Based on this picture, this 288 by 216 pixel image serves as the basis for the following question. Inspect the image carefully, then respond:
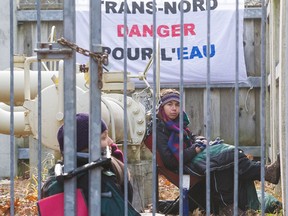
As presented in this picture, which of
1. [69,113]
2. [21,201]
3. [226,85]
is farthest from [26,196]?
[226,85]

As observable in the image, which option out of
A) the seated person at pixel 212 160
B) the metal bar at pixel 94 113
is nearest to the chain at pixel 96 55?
the metal bar at pixel 94 113

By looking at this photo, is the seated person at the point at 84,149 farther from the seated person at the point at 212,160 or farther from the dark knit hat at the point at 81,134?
the seated person at the point at 212,160

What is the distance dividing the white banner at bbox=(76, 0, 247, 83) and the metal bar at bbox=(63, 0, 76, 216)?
299 inches

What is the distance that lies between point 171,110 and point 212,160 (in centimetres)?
55

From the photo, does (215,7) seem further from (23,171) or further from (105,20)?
(23,171)

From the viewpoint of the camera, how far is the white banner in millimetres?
11648

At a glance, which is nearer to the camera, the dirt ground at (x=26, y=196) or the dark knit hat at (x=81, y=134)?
the dark knit hat at (x=81, y=134)

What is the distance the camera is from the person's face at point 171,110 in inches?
279

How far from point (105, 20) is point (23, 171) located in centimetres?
234

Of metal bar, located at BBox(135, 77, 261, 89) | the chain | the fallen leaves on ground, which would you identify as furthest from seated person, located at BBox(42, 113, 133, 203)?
metal bar, located at BBox(135, 77, 261, 89)

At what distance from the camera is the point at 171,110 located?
23.3ft

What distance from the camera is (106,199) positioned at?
412 cm

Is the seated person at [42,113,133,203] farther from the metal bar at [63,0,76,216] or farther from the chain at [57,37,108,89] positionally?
the chain at [57,37,108,89]

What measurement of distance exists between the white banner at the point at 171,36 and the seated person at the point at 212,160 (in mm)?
4511
